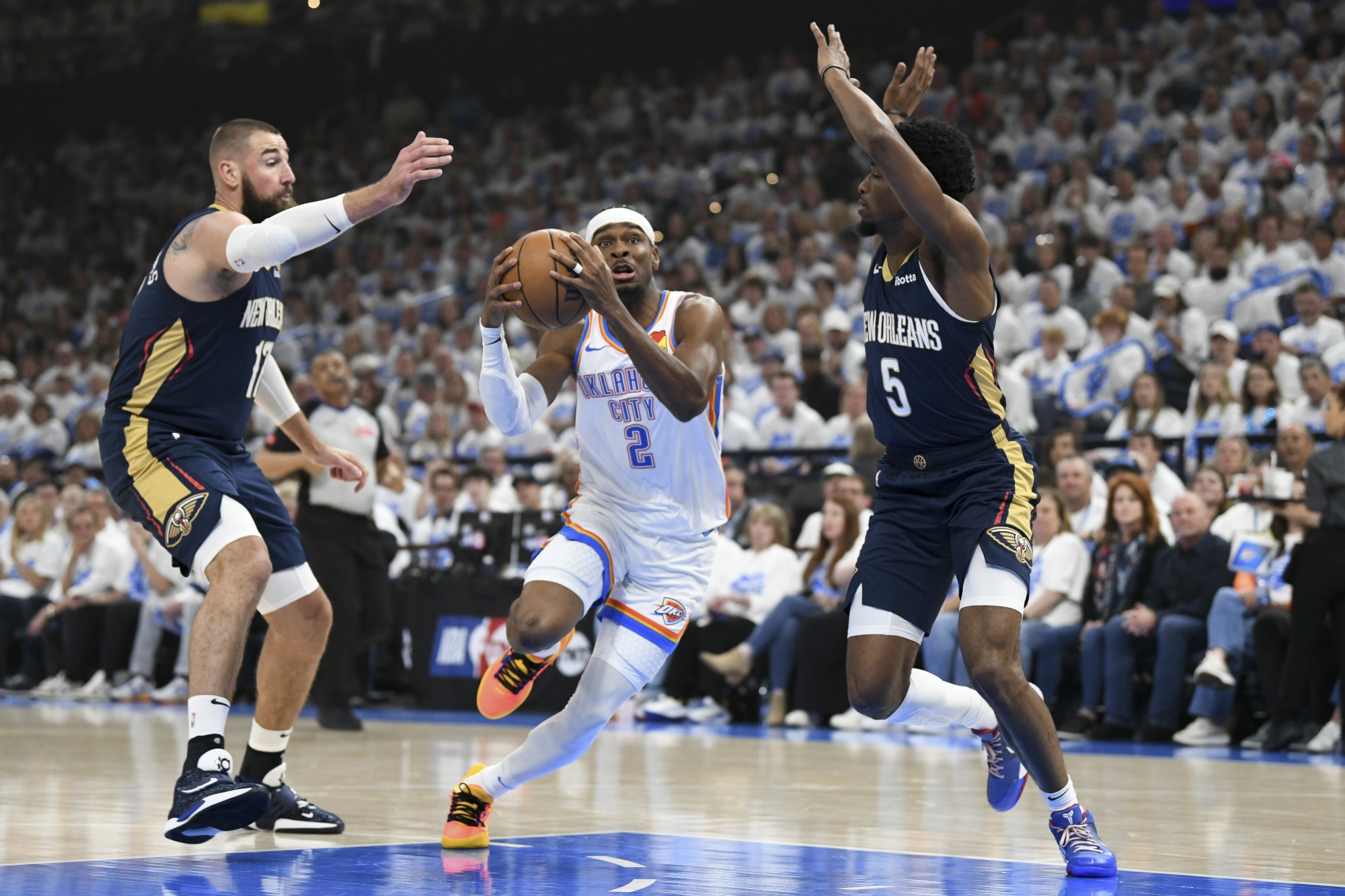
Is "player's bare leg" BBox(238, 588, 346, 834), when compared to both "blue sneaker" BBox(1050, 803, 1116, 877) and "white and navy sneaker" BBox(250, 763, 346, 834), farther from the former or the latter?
"blue sneaker" BBox(1050, 803, 1116, 877)

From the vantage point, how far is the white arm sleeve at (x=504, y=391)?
15.6ft

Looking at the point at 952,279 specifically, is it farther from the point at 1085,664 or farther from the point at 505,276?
the point at 1085,664

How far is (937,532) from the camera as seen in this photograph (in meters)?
4.81

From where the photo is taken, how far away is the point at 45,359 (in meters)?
21.6

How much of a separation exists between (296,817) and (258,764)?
12.0 inches

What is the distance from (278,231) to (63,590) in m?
10.9

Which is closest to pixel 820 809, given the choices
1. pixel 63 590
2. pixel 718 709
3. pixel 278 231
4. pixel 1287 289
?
pixel 278 231

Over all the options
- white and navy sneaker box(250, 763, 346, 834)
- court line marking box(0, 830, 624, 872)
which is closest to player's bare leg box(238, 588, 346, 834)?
white and navy sneaker box(250, 763, 346, 834)

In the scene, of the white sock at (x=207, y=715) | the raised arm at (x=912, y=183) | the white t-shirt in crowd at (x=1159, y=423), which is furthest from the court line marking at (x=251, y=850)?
the white t-shirt in crowd at (x=1159, y=423)

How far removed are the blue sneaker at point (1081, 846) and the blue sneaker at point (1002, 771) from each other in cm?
48

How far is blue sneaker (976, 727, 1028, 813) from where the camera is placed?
5.08 m

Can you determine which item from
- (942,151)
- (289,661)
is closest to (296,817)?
(289,661)

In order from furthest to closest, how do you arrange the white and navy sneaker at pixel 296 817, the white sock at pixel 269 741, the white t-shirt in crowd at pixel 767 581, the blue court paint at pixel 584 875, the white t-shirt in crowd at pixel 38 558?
the white t-shirt in crowd at pixel 38 558, the white t-shirt in crowd at pixel 767 581, the white sock at pixel 269 741, the white and navy sneaker at pixel 296 817, the blue court paint at pixel 584 875

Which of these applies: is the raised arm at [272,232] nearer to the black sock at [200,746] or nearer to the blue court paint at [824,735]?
the black sock at [200,746]
